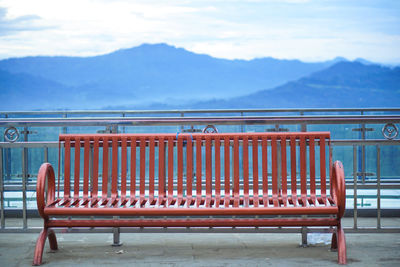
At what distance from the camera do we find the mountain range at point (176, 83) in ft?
165

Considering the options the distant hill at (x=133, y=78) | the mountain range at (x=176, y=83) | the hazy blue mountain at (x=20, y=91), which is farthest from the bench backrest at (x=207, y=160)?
the mountain range at (x=176, y=83)

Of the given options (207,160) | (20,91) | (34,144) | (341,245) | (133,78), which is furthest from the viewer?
(133,78)

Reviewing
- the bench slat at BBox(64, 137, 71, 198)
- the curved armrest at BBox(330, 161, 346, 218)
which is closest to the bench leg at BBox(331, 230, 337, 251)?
the curved armrest at BBox(330, 161, 346, 218)

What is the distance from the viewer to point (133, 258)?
167 inches

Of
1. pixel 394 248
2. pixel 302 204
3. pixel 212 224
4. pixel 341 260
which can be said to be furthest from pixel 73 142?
pixel 394 248

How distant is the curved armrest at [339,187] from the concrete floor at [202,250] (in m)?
0.41

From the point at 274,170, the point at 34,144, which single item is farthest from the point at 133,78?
the point at 274,170

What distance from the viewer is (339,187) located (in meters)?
4.07

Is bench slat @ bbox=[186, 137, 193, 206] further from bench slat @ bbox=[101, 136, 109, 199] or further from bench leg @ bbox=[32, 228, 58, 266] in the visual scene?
bench leg @ bbox=[32, 228, 58, 266]

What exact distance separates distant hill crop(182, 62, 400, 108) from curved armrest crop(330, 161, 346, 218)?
46.7 meters

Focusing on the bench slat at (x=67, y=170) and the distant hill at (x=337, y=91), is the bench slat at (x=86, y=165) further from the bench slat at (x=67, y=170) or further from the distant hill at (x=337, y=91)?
the distant hill at (x=337, y=91)

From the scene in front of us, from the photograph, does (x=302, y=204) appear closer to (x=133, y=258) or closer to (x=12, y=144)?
(x=133, y=258)

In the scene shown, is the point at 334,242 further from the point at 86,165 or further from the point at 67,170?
the point at 67,170

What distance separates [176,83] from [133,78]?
5.07 meters
